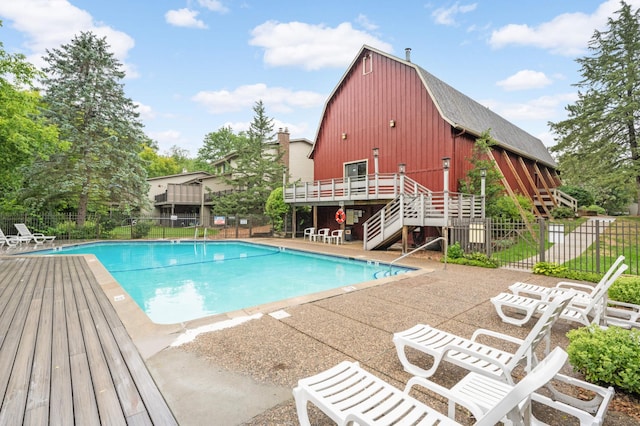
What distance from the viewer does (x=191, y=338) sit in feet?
12.2

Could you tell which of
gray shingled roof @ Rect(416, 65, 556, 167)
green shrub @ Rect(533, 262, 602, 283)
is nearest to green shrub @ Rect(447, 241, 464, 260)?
green shrub @ Rect(533, 262, 602, 283)

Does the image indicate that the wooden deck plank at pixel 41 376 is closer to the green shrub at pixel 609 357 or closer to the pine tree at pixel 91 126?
the green shrub at pixel 609 357

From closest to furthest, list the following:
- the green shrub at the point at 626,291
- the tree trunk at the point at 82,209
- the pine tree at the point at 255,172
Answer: the green shrub at the point at 626,291 < the tree trunk at the point at 82,209 < the pine tree at the point at 255,172

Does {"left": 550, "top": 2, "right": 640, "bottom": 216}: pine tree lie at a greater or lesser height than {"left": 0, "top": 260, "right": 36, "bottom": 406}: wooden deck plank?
greater

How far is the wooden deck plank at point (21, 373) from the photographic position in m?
2.23

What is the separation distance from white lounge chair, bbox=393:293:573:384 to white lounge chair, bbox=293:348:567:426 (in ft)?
0.47

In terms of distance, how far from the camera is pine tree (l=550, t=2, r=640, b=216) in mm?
16625

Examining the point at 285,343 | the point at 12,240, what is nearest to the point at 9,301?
the point at 285,343

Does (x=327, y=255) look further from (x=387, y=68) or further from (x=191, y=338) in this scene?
(x=387, y=68)

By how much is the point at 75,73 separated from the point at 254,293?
1824 centimetres

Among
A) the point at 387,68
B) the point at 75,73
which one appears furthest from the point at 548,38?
the point at 75,73

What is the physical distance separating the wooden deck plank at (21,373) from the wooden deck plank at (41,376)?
0.03m

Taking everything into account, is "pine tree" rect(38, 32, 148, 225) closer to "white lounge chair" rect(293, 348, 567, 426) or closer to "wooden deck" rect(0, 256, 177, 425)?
"wooden deck" rect(0, 256, 177, 425)

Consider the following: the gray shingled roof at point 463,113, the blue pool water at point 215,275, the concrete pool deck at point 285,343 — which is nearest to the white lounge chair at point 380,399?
the concrete pool deck at point 285,343
